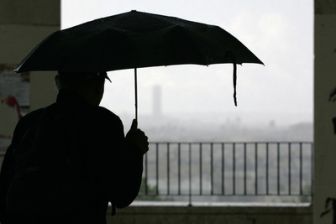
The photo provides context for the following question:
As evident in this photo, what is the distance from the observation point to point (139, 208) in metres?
9.32

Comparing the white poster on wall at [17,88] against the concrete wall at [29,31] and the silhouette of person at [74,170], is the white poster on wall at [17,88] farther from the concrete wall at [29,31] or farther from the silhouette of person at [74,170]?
the silhouette of person at [74,170]

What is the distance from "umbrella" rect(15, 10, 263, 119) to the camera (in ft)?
12.7

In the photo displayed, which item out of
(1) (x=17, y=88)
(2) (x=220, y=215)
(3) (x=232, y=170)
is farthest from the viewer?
(3) (x=232, y=170)

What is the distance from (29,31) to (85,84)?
3528 millimetres

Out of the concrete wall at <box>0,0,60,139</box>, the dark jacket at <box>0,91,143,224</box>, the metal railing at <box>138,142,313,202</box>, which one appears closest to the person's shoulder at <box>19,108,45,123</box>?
the dark jacket at <box>0,91,143,224</box>

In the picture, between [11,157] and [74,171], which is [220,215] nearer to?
[11,157]

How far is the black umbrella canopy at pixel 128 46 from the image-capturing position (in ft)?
12.7

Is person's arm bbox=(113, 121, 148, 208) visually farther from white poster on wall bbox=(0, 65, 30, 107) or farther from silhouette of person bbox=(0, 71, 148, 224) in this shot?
white poster on wall bbox=(0, 65, 30, 107)

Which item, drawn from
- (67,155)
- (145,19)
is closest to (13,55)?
(145,19)

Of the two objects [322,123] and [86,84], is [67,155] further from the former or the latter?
[322,123]

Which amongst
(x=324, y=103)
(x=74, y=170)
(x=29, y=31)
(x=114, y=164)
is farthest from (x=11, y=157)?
(x=324, y=103)

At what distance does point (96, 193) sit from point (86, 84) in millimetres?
489

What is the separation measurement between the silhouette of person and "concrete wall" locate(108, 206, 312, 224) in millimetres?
5586

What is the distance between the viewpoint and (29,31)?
724 cm
